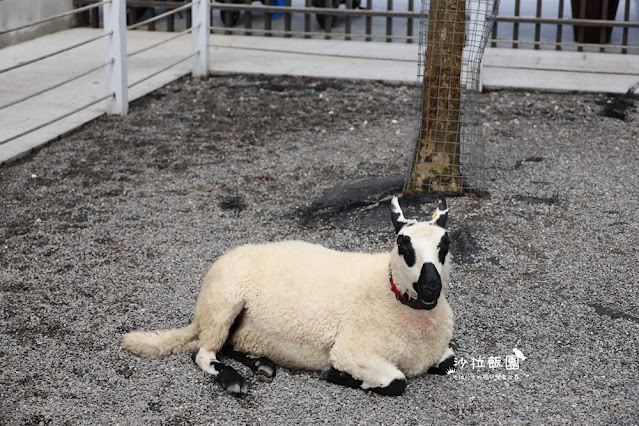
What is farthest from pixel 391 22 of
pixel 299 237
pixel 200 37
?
pixel 299 237

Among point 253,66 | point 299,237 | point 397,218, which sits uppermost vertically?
point 253,66

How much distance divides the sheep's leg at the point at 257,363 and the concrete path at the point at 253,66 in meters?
4.61

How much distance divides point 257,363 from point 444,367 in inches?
38.1

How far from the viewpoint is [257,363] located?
4105mm

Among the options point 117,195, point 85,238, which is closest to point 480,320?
point 85,238

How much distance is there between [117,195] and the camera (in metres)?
6.64

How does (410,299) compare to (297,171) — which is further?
(297,171)

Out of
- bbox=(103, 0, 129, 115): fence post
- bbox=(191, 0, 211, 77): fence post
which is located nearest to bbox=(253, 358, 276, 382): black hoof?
bbox=(103, 0, 129, 115): fence post

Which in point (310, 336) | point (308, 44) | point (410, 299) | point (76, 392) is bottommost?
point (76, 392)

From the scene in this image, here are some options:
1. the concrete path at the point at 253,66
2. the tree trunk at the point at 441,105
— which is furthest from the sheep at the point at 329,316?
the concrete path at the point at 253,66

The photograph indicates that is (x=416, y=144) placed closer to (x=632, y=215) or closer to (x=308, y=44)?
(x=632, y=215)

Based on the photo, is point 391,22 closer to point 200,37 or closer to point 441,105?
point 200,37

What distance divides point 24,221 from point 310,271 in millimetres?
2973

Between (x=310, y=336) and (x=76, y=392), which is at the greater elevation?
(x=310, y=336)
